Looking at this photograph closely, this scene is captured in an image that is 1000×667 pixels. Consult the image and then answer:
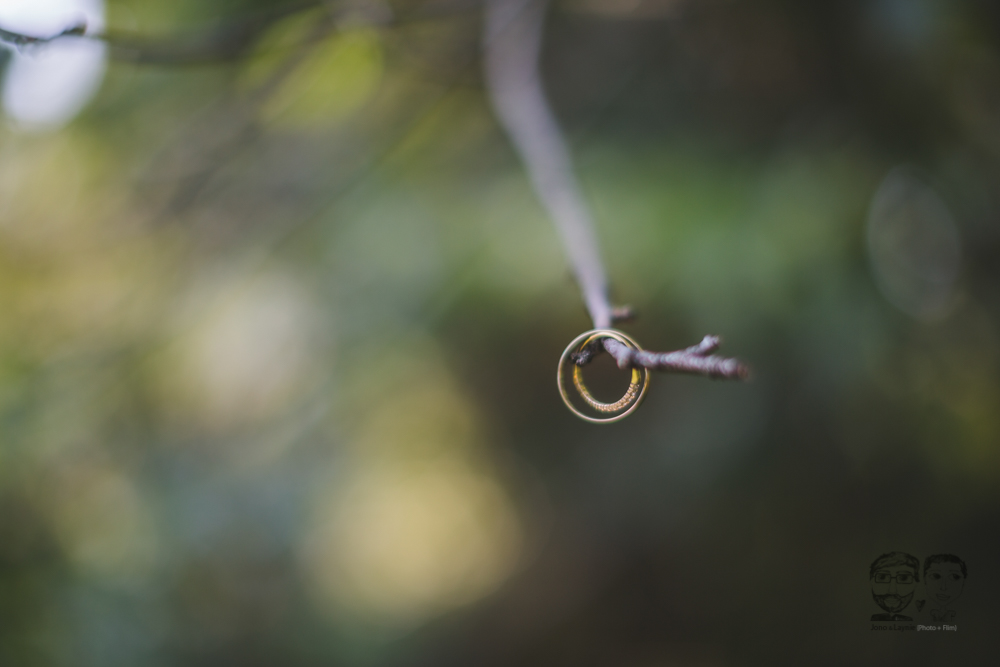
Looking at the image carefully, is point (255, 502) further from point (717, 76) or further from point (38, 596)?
point (717, 76)

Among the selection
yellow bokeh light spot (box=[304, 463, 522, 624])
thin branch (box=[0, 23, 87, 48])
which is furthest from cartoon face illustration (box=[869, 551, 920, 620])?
thin branch (box=[0, 23, 87, 48])

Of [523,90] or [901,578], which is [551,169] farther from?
[901,578]

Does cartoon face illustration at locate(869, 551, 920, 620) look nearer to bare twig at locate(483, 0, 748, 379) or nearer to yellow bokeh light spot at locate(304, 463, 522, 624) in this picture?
bare twig at locate(483, 0, 748, 379)

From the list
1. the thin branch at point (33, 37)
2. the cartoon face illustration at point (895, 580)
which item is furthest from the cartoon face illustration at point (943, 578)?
the thin branch at point (33, 37)

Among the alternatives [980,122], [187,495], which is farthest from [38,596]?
[980,122]

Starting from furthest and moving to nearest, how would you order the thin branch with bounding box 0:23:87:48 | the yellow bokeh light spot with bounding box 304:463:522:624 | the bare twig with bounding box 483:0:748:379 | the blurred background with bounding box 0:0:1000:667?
the yellow bokeh light spot with bounding box 304:463:522:624 < the blurred background with bounding box 0:0:1000:667 < the thin branch with bounding box 0:23:87:48 < the bare twig with bounding box 483:0:748:379

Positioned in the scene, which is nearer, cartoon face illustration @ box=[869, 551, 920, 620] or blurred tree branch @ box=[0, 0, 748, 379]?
blurred tree branch @ box=[0, 0, 748, 379]

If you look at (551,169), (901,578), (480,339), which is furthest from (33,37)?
(901,578)

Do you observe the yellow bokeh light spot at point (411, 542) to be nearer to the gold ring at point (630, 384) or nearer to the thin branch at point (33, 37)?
the thin branch at point (33, 37)
